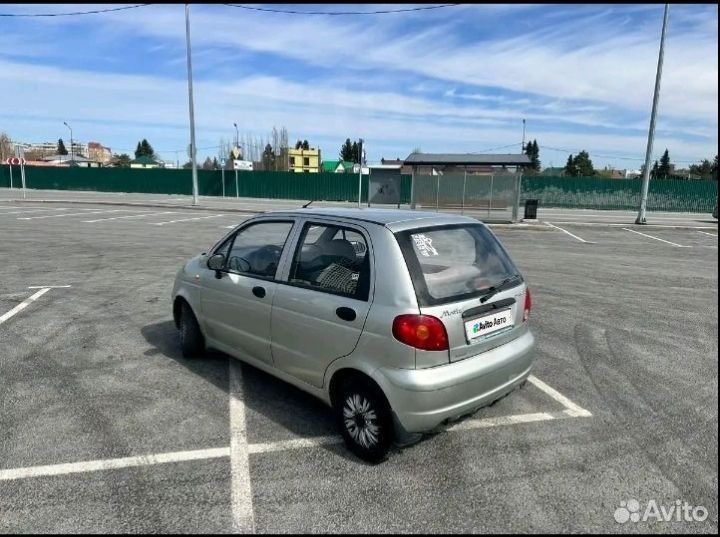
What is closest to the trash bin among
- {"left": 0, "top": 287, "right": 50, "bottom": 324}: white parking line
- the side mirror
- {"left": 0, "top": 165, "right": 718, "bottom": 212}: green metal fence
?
{"left": 0, "top": 165, "right": 718, "bottom": 212}: green metal fence

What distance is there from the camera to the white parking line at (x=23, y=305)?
6.18 m

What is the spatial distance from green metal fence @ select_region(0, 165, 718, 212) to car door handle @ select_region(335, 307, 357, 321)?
1868 cm

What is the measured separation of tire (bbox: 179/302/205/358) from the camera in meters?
4.75

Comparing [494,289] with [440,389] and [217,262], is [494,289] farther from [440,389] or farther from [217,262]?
[217,262]

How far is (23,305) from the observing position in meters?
6.71

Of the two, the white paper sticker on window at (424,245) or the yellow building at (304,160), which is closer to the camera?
the white paper sticker on window at (424,245)

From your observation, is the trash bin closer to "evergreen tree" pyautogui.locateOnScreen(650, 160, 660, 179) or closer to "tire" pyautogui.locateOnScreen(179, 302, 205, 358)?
"tire" pyautogui.locateOnScreen(179, 302, 205, 358)

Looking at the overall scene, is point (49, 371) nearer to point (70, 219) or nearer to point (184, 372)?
point (184, 372)

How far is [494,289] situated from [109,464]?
107 inches

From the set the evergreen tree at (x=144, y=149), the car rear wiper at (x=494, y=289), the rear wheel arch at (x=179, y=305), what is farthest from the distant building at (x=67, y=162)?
the car rear wiper at (x=494, y=289)

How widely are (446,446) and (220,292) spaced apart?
2.28 meters

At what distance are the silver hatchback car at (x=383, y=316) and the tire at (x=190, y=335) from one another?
28.9 inches

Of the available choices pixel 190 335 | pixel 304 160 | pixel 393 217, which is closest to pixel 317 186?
pixel 190 335

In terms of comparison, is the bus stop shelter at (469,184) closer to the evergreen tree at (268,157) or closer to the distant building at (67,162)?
the evergreen tree at (268,157)
